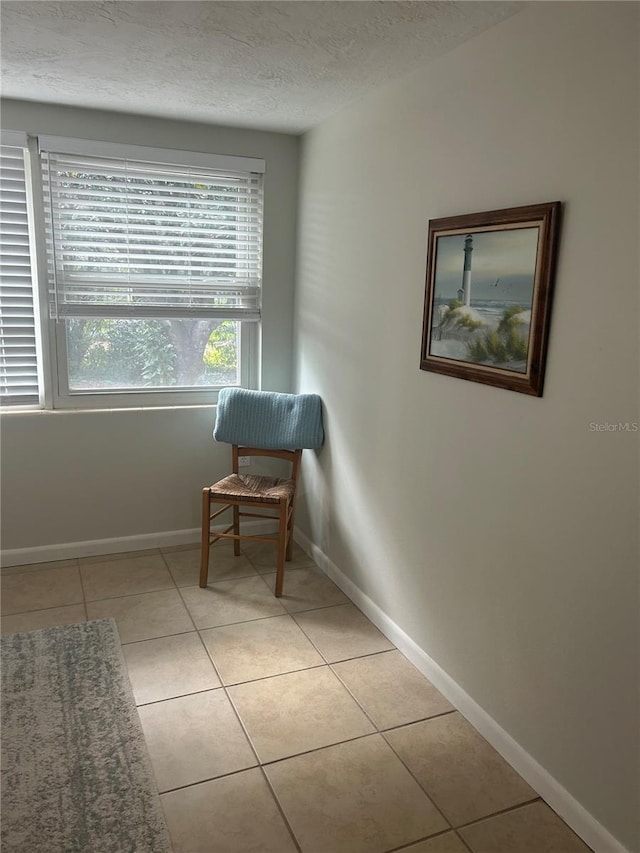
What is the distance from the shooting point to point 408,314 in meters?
2.51

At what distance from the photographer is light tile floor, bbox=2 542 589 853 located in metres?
1.82

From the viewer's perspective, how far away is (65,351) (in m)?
3.30

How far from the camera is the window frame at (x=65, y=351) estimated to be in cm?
309

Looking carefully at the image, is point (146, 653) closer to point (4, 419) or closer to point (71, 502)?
point (71, 502)

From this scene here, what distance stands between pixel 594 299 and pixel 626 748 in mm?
1174

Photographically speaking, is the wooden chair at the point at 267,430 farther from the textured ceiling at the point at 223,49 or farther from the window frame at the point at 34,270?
the textured ceiling at the point at 223,49

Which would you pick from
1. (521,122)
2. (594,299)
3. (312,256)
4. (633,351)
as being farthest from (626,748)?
(312,256)

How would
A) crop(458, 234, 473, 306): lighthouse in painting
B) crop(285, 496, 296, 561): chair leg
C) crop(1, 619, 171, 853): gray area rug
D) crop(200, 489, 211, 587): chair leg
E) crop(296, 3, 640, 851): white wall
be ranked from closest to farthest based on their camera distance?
crop(296, 3, 640, 851): white wall, crop(1, 619, 171, 853): gray area rug, crop(458, 234, 473, 306): lighthouse in painting, crop(200, 489, 211, 587): chair leg, crop(285, 496, 296, 561): chair leg

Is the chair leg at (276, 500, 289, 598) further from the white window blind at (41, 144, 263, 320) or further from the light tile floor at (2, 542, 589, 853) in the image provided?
the white window blind at (41, 144, 263, 320)

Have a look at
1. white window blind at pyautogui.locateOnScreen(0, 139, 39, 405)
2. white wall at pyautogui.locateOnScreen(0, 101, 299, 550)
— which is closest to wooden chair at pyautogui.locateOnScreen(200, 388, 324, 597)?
white wall at pyautogui.locateOnScreen(0, 101, 299, 550)

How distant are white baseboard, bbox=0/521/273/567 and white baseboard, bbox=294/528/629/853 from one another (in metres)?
0.97

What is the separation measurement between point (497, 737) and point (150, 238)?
2802 millimetres

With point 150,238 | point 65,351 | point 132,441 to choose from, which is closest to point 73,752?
point 132,441

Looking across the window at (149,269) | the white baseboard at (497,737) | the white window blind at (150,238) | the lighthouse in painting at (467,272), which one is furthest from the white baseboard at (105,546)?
the lighthouse in painting at (467,272)
